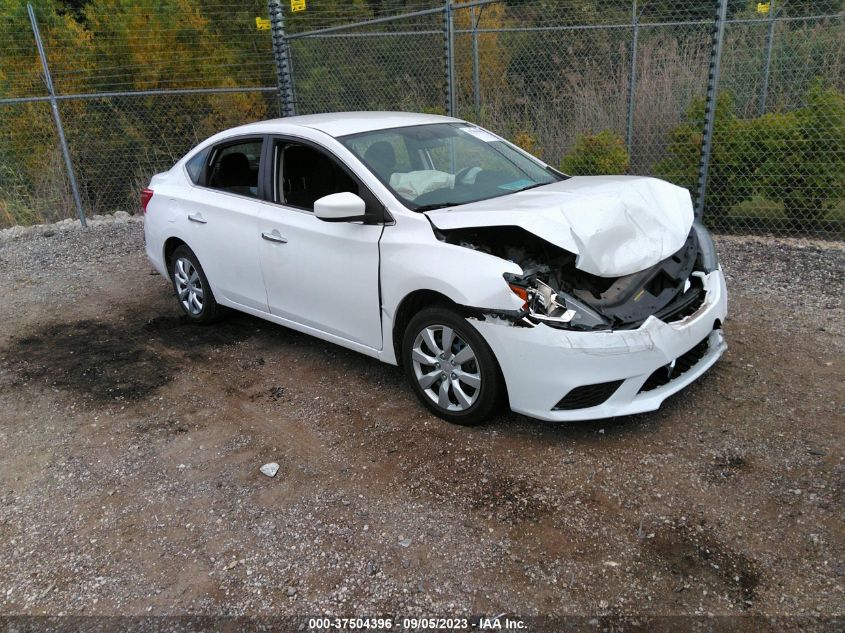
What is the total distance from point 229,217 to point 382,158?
4.45 ft

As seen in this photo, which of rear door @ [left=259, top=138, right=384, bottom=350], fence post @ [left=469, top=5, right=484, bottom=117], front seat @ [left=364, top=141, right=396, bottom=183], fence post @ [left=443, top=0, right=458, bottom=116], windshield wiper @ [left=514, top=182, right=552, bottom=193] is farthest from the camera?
fence post @ [left=469, top=5, right=484, bottom=117]

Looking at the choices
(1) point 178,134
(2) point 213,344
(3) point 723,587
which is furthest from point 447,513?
(1) point 178,134

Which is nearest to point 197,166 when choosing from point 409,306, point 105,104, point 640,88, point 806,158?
point 409,306

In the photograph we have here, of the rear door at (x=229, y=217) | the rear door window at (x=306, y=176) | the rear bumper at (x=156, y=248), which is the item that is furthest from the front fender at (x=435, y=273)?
the rear bumper at (x=156, y=248)

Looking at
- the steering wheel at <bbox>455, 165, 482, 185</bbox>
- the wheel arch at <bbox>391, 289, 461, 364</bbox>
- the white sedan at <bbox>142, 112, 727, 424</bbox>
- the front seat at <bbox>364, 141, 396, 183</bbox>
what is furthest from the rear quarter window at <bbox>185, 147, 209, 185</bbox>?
the wheel arch at <bbox>391, 289, 461, 364</bbox>

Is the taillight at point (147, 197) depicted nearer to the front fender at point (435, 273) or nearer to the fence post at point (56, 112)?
the front fender at point (435, 273)

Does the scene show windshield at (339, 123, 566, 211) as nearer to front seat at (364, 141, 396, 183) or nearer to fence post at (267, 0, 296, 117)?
front seat at (364, 141, 396, 183)

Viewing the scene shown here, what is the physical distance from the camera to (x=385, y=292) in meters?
3.98

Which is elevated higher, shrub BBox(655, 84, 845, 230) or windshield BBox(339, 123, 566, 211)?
windshield BBox(339, 123, 566, 211)

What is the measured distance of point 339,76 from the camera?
36.8 ft

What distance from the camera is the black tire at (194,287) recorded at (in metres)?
5.54

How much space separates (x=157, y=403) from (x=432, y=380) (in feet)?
6.31

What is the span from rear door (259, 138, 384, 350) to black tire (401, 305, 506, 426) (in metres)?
0.33

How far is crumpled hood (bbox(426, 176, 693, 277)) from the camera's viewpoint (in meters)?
3.55
